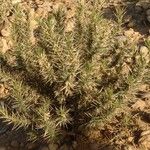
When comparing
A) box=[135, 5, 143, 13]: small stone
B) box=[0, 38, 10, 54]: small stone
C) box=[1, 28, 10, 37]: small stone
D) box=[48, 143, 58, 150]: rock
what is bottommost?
box=[48, 143, 58, 150]: rock

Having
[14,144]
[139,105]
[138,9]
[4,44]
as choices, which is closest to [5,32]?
[4,44]

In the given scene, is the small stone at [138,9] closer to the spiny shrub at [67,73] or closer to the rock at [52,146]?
the spiny shrub at [67,73]

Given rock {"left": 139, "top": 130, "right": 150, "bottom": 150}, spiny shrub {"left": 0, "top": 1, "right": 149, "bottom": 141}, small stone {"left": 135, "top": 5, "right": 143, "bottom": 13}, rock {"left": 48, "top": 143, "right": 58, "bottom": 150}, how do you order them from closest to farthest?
spiny shrub {"left": 0, "top": 1, "right": 149, "bottom": 141}
rock {"left": 139, "top": 130, "right": 150, "bottom": 150}
rock {"left": 48, "top": 143, "right": 58, "bottom": 150}
small stone {"left": 135, "top": 5, "right": 143, "bottom": 13}

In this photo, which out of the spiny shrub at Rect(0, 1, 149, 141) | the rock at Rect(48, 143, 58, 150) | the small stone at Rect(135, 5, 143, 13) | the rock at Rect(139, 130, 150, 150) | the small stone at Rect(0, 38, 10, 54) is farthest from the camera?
the small stone at Rect(135, 5, 143, 13)

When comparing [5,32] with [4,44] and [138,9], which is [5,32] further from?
[138,9]

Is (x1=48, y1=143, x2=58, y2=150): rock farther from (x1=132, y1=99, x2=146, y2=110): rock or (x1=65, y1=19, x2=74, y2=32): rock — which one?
(x1=65, y1=19, x2=74, y2=32): rock

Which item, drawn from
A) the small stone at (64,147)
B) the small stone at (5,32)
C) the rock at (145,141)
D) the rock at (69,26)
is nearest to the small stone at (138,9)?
the rock at (69,26)

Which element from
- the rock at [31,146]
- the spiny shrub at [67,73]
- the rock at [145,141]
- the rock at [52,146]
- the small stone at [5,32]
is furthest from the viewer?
the small stone at [5,32]

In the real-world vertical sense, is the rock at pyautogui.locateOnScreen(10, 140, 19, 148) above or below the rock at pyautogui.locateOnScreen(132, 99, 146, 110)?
below

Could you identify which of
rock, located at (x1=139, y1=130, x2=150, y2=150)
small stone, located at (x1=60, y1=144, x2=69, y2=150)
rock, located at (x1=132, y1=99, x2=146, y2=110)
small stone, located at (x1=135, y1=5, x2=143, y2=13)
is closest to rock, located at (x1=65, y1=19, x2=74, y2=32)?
small stone, located at (x1=135, y1=5, x2=143, y2=13)

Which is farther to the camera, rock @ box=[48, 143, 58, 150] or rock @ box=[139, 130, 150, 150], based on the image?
rock @ box=[48, 143, 58, 150]
